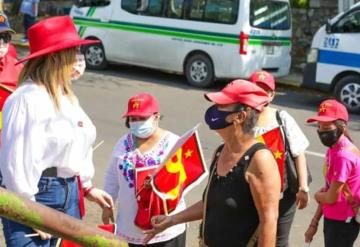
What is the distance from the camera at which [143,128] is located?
4406 mm

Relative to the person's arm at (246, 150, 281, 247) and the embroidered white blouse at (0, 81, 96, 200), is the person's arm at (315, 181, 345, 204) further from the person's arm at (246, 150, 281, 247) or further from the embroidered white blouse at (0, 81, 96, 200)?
the embroidered white blouse at (0, 81, 96, 200)

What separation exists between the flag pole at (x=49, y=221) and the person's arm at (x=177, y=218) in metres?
2.05

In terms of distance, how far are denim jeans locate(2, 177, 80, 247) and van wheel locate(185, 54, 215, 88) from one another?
1095 cm

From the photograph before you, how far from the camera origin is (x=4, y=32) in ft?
16.2

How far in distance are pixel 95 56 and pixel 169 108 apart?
4.69 m

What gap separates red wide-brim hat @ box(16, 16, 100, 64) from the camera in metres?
3.39

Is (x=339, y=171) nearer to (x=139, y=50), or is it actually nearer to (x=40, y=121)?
(x=40, y=121)

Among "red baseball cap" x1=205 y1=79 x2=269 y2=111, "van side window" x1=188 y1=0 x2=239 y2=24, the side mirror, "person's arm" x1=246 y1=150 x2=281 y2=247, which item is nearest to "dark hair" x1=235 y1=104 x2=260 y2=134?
"red baseball cap" x1=205 y1=79 x2=269 y2=111

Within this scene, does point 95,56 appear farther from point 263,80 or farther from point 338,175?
point 338,175

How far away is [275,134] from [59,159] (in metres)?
1.63

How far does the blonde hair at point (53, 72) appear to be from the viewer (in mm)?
3324

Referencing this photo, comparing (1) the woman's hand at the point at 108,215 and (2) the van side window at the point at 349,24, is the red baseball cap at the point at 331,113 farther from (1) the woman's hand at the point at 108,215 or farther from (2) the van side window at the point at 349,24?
(2) the van side window at the point at 349,24

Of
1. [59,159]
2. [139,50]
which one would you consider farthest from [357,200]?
[139,50]

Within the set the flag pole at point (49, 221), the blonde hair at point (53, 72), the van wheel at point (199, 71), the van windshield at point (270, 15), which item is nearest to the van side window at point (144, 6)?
the van wheel at point (199, 71)
